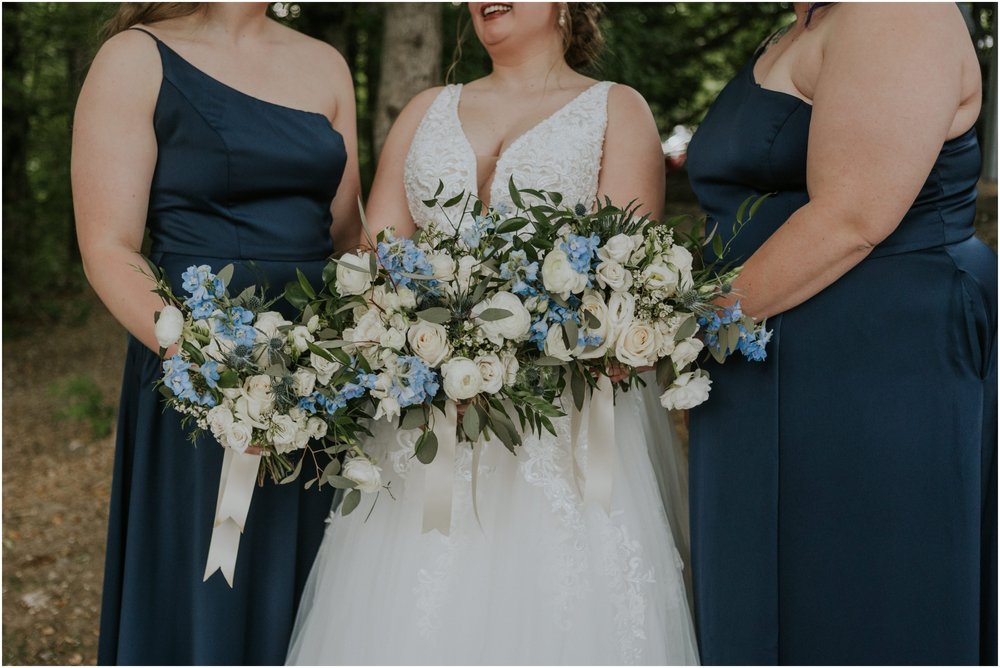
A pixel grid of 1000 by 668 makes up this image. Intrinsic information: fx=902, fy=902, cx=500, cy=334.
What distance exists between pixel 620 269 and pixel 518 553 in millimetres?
781

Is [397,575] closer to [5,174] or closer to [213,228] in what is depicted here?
[213,228]

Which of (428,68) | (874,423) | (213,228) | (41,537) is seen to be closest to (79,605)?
(41,537)

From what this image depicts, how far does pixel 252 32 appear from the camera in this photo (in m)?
2.79

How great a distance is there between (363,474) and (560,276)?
2.20 feet

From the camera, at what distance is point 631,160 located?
8.68 ft

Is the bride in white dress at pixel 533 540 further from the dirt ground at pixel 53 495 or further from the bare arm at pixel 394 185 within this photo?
the dirt ground at pixel 53 495

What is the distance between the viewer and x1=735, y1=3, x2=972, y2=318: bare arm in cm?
196

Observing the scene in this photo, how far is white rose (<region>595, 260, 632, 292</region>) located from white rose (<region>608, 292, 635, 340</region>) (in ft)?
0.08

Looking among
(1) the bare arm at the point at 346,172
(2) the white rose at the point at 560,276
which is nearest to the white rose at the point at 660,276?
(2) the white rose at the point at 560,276

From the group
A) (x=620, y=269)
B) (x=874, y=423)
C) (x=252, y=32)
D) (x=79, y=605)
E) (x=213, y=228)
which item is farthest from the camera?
(x=79, y=605)

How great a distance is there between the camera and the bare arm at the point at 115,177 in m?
2.41

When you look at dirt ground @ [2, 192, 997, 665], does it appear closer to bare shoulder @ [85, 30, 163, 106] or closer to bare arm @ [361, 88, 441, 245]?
bare arm @ [361, 88, 441, 245]

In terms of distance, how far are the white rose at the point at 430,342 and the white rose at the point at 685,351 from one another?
1.81 feet

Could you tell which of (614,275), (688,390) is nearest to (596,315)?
(614,275)
